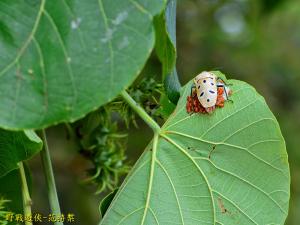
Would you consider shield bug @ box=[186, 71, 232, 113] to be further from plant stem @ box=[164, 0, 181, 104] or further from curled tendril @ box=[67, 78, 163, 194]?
curled tendril @ box=[67, 78, 163, 194]

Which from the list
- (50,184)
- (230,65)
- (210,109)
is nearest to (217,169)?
(210,109)

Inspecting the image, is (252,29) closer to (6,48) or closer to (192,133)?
(192,133)

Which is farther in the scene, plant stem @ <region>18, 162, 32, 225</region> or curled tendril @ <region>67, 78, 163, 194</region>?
curled tendril @ <region>67, 78, 163, 194</region>

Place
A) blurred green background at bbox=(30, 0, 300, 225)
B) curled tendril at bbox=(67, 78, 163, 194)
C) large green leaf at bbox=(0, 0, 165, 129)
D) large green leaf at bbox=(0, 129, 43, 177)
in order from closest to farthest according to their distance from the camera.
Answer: large green leaf at bbox=(0, 0, 165, 129) < large green leaf at bbox=(0, 129, 43, 177) < curled tendril at bbox=(67, 78, 163, 194) < blurred green background at bbox=(30, 0, 300, 225)

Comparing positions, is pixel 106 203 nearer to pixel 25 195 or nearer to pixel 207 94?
pixel 25 195

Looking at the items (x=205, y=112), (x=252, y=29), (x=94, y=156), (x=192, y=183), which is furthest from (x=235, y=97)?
(x=252, y=29)

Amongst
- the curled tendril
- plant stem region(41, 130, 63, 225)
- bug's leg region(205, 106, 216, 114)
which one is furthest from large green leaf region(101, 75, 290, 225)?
the curled tendril

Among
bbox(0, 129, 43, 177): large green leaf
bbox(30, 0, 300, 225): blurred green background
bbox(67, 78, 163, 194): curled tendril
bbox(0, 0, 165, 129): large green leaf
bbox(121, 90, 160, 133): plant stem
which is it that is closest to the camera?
bbox(0, 0, 165, 129): large green leaf
